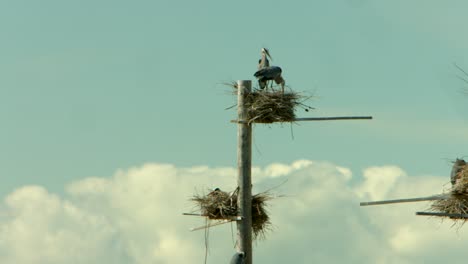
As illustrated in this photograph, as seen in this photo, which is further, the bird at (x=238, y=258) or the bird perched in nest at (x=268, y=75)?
the bird perched in nest at (x=268, y=75)

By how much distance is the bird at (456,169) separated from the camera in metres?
25.0

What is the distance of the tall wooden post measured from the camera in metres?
25.6

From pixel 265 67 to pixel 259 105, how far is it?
52.7 inches

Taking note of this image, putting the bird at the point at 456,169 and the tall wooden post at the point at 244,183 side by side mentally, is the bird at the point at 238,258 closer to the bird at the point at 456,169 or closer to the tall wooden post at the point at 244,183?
the tall wooden post at the point at 244,183

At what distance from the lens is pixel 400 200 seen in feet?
80.8

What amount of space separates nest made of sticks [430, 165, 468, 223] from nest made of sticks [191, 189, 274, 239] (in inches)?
114

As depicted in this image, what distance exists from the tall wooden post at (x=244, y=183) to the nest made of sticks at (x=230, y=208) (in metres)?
0.14

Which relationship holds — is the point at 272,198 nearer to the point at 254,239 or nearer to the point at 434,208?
the point at 254,239

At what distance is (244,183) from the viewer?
85.1 feet

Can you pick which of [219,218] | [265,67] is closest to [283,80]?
[265,67]

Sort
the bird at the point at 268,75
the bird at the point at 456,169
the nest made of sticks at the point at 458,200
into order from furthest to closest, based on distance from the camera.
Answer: the bird at the point at 268,75, the bird at the point at 456,169, the nest made of sticks at the point at 458,200

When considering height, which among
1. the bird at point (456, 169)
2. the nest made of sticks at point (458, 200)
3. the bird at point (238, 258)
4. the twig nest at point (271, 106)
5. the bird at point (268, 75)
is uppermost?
the bird at point (268, 75)

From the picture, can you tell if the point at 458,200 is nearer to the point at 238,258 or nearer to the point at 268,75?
the point at 238,258

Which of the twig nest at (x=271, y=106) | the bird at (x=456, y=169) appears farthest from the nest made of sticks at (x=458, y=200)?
the twig nest at (x=271, y=106)
